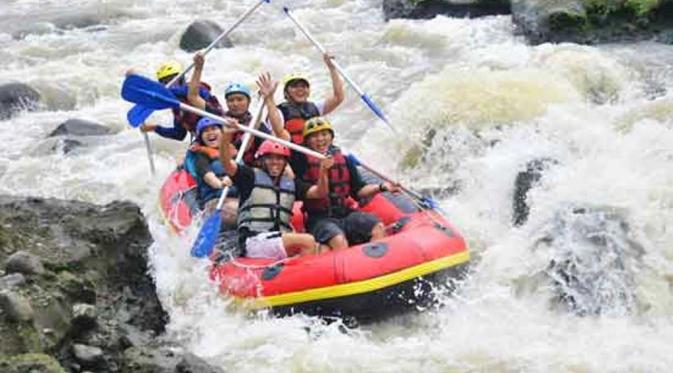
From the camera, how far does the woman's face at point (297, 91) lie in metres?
7.72

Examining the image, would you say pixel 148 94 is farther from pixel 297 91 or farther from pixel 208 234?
pixel 208 234

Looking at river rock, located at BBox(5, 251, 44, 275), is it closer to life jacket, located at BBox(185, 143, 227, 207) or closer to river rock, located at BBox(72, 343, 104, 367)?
river rock, located at BBox(72, 343, 104, 367)

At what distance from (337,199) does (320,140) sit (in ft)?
1.48

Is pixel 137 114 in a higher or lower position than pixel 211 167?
higher

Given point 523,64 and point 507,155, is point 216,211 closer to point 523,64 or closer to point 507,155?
point 507,155

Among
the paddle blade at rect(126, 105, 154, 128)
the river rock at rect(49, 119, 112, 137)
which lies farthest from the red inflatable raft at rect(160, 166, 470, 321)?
→ the river rock at rect(49, 119, 112, 137)

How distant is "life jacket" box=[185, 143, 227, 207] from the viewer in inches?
290

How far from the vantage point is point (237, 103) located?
771 cm

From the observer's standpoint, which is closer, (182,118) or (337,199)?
(337,199)

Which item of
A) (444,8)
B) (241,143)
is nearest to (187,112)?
(241,143)

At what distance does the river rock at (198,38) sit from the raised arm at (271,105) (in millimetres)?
7364

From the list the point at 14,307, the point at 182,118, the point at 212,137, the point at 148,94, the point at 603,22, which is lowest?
the point at 603,22

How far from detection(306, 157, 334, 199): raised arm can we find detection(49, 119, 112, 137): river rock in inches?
208

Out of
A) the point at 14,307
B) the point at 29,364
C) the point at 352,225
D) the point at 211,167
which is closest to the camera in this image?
the point at 29,364
